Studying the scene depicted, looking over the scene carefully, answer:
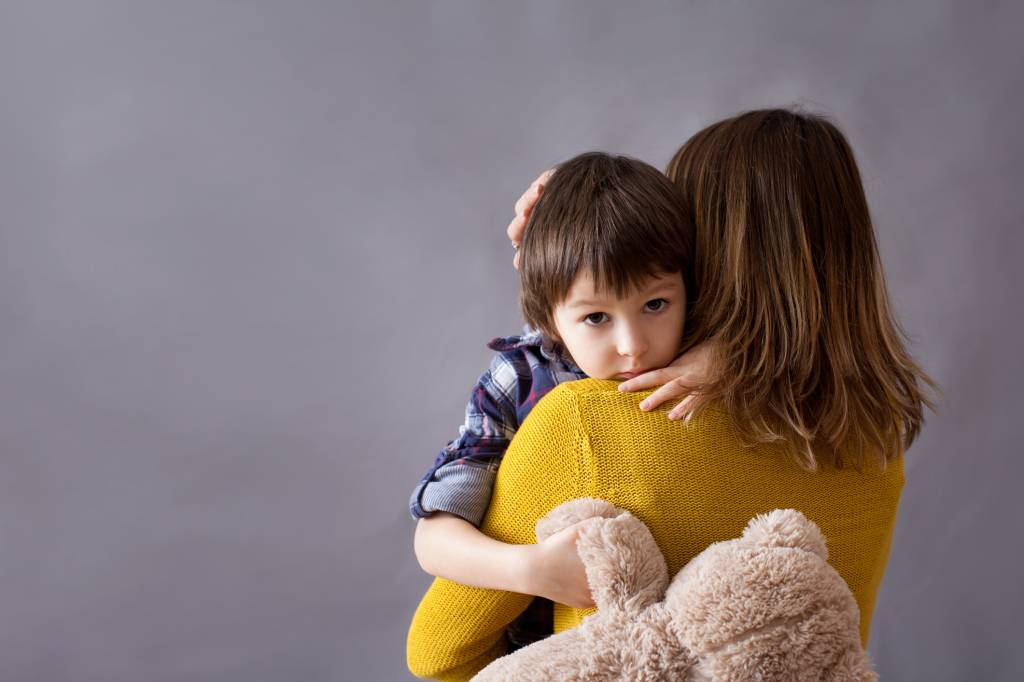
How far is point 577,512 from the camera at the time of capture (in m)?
0.96

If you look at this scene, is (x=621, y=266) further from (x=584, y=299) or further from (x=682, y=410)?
(x=682, y=410)

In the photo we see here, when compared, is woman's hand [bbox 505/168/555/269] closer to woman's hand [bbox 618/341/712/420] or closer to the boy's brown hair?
the boy's brown hair

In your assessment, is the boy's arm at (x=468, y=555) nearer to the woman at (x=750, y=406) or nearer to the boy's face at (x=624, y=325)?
the woman at (x=750, y=406)

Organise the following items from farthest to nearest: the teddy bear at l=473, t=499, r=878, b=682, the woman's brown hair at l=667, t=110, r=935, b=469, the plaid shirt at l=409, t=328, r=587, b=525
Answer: the plaid shirt at l=409, t=328, r=587, b=525 < the woman's brown hair at l=667, t=110, r=935, b=469 < the teddy bear at l=473, t=499, r=878, b=682

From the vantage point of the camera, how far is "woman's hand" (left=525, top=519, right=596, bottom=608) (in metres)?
0.96

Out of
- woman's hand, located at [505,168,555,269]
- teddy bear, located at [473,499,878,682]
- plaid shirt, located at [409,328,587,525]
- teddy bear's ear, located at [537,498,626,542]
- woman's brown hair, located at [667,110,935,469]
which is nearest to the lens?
teddy bear, located at [473,499,878,682]

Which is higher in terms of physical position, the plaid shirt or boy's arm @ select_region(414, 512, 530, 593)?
the plaid shirt

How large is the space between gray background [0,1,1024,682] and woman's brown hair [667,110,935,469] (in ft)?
3.64

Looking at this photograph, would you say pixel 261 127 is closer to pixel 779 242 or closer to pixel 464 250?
pixel 464 250

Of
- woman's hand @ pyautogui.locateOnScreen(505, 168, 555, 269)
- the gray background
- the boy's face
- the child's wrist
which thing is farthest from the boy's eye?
the gray background

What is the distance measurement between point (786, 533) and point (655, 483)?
0.56 feet

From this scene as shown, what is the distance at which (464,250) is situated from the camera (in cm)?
226

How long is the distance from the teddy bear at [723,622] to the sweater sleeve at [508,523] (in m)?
0.14

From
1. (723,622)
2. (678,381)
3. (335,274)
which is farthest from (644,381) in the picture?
(335,274)
